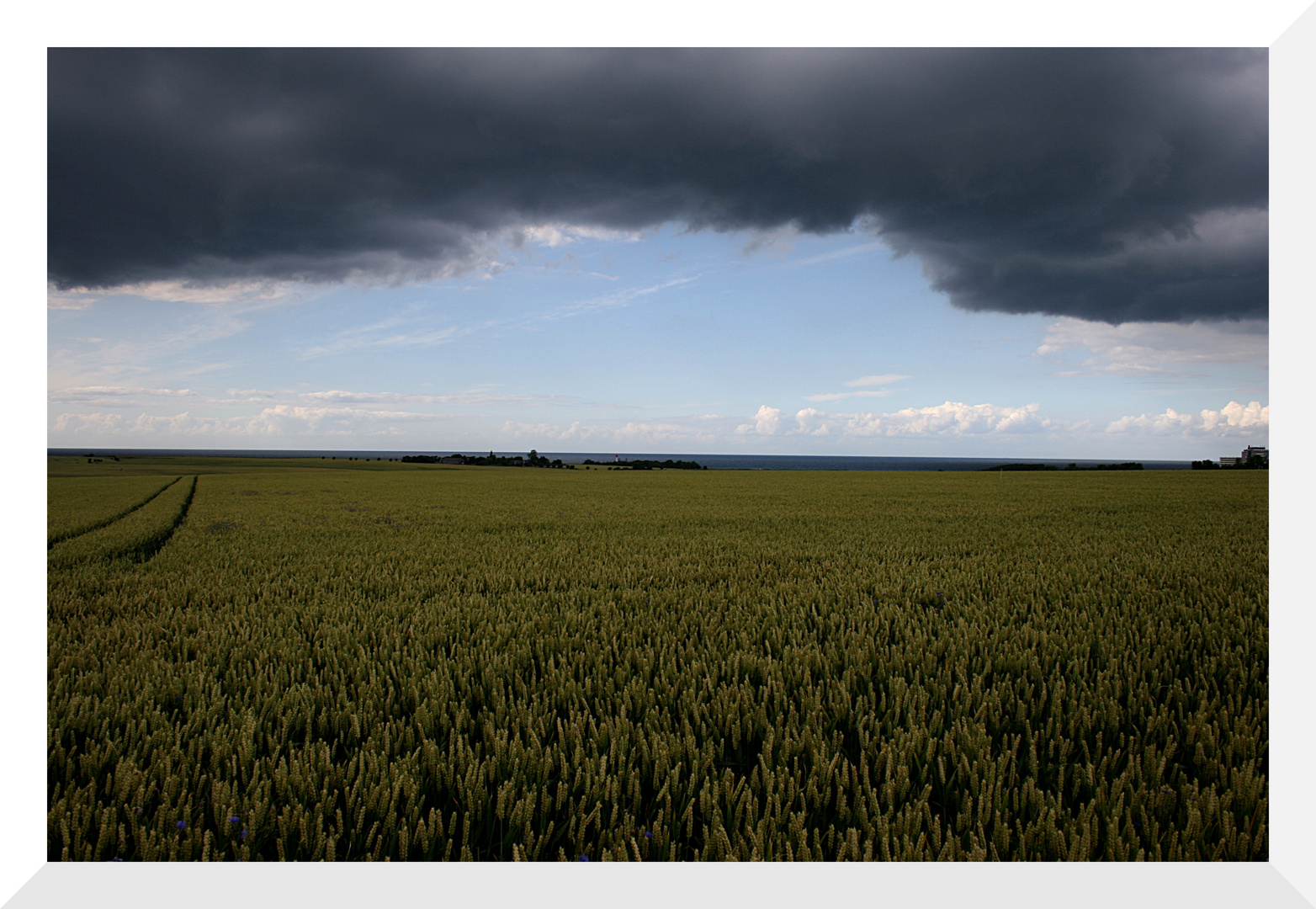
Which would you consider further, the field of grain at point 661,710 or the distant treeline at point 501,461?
the distant treeline at point 501,461

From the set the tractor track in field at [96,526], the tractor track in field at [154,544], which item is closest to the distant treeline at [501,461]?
the tractor track in field at [96,526]

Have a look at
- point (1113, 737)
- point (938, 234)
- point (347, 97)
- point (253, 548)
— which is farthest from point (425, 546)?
point (1113, 737)

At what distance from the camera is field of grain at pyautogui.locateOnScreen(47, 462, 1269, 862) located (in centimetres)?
177

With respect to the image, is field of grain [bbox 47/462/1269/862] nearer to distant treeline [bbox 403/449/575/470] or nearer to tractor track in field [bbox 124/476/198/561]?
tractor track in field [bbox 124/476/198/561]

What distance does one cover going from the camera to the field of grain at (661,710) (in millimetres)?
1770

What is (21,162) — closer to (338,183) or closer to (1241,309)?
(338,183)

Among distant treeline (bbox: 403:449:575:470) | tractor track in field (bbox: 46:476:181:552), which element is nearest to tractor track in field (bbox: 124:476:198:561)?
tractor track in field (bbox: 46:476:181:552)

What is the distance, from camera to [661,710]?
8.38ft

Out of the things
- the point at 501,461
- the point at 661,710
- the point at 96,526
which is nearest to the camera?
the point at 661,710

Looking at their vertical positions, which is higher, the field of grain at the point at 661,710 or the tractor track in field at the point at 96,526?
the field of grain at the point at 661,710

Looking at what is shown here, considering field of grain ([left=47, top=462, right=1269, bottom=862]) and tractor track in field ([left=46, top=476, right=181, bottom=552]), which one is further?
tractor track in field ([left=46, top=476, right=181, bottom=552])

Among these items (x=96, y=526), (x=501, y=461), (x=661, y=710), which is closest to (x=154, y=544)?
(x=96, y=526)

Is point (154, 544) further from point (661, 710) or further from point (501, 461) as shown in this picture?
point (501, 461)

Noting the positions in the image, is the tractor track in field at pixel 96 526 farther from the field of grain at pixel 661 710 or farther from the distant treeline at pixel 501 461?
the distant treeline at pixel 501 461
